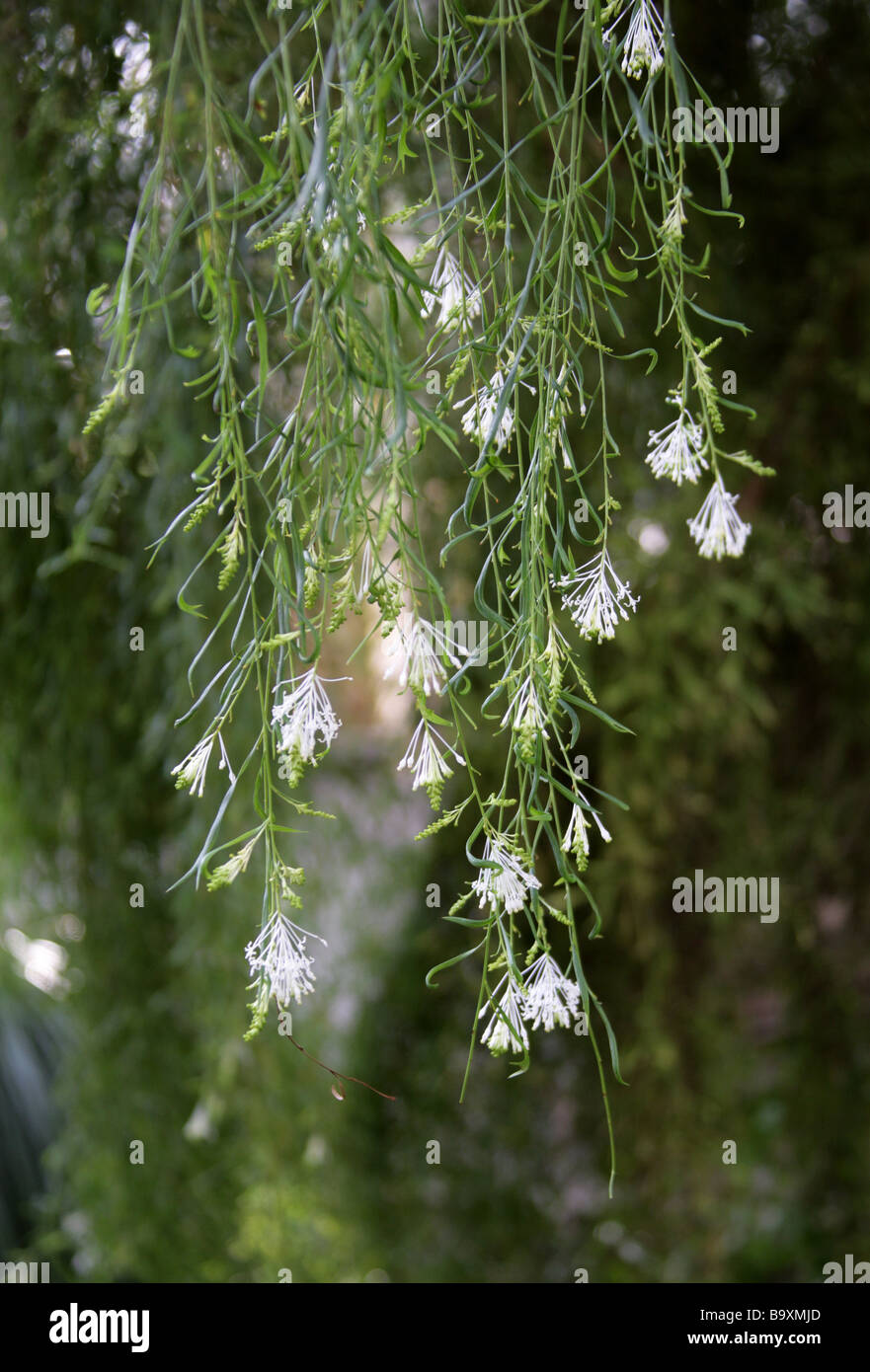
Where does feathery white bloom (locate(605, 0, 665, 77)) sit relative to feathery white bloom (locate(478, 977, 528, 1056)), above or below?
above

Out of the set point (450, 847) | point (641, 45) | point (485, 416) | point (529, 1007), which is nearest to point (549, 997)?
point (529, 1007)

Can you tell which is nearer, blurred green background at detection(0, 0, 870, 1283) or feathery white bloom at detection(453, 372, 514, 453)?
feathery white bloom at detection(453, 372, 514, 453)

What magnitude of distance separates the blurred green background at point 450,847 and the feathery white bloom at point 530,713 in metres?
0.55

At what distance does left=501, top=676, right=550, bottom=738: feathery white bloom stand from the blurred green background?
1.79 feet

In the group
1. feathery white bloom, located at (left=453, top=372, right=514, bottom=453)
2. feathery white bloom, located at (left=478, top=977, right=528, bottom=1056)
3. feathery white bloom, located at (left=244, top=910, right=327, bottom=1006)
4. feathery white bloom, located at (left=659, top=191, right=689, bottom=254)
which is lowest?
feathery white bloom, located at (left=478, top=977, right=528, bottom=1056)

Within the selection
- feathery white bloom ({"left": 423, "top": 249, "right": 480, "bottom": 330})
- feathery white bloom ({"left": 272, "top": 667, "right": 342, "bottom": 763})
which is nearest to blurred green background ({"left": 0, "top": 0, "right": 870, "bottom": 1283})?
feathery white bloom ({"left": 423, "top": 249, "right": 480, "bottom": 330})

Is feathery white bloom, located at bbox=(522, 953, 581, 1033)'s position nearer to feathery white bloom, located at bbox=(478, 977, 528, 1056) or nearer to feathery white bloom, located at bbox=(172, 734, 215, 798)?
feathery white bloom, located at bbox=(478, 977, 528, 1056)

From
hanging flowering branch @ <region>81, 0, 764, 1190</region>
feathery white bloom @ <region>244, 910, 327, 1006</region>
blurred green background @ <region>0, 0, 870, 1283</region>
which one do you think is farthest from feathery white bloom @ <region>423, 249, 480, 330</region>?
blurred green background @ <region>0, 0, 870, 1283</region>

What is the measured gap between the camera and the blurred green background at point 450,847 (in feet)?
2.79

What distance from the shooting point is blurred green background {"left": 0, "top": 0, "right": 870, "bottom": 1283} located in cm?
85

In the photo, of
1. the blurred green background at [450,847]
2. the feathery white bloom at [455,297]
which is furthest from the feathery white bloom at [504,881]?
the blurred green background at [450,847]

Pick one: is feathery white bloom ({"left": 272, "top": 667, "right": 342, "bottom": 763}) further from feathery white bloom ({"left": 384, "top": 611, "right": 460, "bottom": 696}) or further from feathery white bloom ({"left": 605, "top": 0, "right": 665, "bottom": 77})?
feathery white bloom ({"left": 605, "top": 0, "right": 665, "bottom": 77})

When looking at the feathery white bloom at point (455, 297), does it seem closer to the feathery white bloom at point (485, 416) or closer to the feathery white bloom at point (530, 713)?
the feathery white bloom at point (485, 416)
